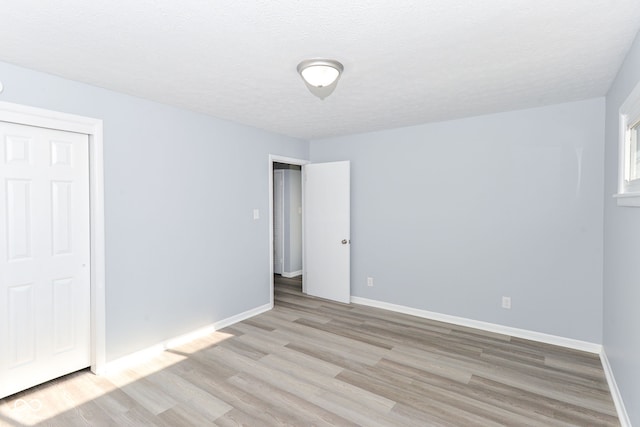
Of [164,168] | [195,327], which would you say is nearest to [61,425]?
[195,327]

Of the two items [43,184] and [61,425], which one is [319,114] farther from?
[61,425]

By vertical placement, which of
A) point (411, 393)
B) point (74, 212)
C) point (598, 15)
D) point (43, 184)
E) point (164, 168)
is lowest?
point (411, 393)

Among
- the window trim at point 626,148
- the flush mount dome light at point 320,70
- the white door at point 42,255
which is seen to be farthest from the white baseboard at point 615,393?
the white door at point 42,255

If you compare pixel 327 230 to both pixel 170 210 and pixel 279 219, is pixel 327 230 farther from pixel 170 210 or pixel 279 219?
pixel 170 210

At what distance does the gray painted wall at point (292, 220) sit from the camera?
6426 mm

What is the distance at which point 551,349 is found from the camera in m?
3.21

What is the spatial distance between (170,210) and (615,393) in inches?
155

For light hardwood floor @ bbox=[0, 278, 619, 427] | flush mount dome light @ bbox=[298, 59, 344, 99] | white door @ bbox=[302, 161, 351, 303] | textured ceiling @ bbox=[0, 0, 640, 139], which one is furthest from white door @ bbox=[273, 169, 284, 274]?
flush mount dome light @ bbox=[298, 59, 344, 99]

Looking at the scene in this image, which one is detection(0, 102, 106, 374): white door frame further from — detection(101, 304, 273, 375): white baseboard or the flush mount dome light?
the flush mount dome light

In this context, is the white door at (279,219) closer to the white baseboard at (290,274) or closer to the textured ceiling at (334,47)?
the white baseboard at (290,274)

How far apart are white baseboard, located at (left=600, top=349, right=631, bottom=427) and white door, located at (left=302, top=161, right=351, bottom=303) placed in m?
2.74

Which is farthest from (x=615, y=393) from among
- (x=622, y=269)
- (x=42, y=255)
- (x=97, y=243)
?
(x=42, y=255)

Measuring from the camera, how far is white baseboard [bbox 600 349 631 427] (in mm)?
2095

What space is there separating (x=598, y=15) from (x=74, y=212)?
368 centimetres
